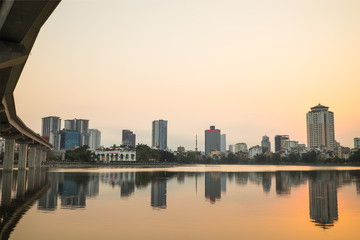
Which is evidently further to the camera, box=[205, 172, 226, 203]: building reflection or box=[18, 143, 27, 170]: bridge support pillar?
box=[18, 143, 27, 170]: bridge support pillar

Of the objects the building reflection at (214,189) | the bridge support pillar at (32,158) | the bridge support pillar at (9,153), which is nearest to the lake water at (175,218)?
the building reflection at (214,189)

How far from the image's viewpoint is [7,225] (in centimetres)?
1758

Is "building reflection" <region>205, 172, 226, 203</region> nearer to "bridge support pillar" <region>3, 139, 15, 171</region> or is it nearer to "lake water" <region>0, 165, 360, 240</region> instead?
"lake water" <region>0, 165, 360, 240</region>

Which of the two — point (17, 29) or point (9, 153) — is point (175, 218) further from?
point (9, 153)

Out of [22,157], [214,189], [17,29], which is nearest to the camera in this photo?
[17,29]

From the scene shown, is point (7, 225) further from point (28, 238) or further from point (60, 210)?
point (60, 210)

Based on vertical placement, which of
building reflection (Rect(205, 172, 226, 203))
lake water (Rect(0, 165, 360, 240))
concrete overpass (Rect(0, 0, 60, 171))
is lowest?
building reflection (Rect(205, 172, 226, 203))

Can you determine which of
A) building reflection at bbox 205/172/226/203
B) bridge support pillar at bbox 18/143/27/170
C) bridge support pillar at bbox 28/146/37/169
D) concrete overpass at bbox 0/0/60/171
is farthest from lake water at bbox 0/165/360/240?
bridge support pillar at bbox 28/146/37/169

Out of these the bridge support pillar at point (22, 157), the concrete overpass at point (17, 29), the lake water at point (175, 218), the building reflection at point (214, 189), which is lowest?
the building reflection at point (214, 189)

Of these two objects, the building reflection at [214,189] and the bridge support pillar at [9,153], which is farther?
the bridge support pillar at [9,153]

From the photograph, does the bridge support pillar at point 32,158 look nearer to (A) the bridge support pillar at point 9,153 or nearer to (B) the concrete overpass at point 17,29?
(A) the bridge support pillar at point 9,153

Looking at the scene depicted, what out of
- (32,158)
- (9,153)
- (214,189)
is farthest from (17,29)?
(32,158)

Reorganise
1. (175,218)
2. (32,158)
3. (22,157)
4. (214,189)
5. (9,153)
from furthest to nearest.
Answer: (32,158) → (22,157) → (9,153) → (214,189) → (175,218)

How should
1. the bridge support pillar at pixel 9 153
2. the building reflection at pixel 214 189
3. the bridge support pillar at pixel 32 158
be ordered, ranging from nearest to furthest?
the building reflection at pixel 214 189
the bridge support pillar at pixel 9 153
the bridge support pillar at pixel 32 158
